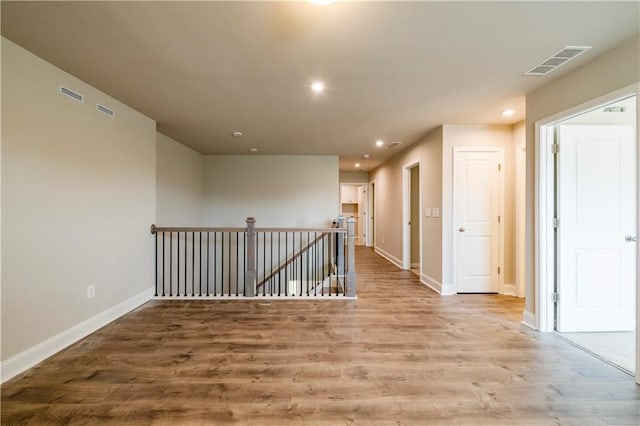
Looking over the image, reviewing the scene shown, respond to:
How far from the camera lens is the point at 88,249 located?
2.97 metres

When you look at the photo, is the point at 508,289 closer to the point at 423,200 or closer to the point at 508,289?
the point at 508,289

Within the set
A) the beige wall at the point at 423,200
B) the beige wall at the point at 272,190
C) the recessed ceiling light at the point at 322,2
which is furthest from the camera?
the beige wall at the point at 272,190

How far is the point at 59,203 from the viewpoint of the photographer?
263 centimetres

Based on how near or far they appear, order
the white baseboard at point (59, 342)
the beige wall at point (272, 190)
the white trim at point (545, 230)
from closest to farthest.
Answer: the white baseboard at point (59, 342)
the white trim at point (545, 230)
the beige wall at point (272, 190)

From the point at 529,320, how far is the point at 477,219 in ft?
5.36

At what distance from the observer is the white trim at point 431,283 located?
4.50 m

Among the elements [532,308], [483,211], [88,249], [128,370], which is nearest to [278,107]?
[88,249]

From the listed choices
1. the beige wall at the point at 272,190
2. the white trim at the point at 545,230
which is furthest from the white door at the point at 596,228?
the beige wall at the point at 272,190

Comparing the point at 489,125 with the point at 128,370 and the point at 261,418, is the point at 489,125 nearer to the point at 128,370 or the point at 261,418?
the point at 261,418

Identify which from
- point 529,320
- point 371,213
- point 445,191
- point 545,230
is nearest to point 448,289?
point 529,320

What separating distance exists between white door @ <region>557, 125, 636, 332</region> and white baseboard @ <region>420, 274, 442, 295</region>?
5.28 feet

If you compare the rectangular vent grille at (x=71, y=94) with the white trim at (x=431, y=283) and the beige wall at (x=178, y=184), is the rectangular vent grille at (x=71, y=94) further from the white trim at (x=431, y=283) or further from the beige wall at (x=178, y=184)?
the white trim at (x=431, y=283)

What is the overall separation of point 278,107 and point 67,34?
6.46ft

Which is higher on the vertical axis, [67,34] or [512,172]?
[67,34]
